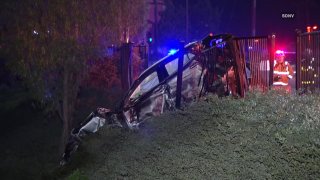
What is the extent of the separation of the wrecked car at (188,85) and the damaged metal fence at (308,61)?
98 cm

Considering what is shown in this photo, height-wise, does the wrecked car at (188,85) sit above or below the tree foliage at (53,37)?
below

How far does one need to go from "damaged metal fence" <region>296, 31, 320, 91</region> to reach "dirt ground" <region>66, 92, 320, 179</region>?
1107mm

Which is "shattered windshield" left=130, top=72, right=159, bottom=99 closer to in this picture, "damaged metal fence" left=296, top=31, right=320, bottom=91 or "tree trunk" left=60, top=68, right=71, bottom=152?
"tree trunk" left=60, top=68, right=71, bottom=152

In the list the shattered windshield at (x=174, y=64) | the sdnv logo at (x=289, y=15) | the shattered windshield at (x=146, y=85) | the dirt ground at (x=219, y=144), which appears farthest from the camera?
the sdnv logo at (x=289, y=15)

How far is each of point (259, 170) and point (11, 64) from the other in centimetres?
622

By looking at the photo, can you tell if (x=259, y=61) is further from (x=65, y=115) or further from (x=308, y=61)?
(x=65, y=115)

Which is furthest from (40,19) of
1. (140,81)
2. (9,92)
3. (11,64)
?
(9,92)

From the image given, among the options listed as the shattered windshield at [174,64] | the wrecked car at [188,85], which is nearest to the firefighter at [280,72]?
the wrecked car at [188,85]

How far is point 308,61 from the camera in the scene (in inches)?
297

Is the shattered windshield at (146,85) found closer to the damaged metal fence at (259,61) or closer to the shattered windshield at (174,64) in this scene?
the shattered windshield at (174,64)

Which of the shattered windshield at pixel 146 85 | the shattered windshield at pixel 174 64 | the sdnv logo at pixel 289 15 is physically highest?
the sdnv logo at pixel 289 15

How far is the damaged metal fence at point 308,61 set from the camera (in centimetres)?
725

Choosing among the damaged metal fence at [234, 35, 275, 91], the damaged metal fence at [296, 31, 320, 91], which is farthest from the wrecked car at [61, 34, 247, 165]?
the damaged metal fence at [296, 31, 320, 91]

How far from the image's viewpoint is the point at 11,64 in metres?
8.90
